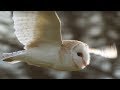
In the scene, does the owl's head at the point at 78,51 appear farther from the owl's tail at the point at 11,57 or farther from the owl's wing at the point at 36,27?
the owl's tail at the point at 11,57

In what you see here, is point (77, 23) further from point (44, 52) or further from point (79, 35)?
point (44, 52)

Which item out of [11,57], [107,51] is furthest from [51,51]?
[107,51]

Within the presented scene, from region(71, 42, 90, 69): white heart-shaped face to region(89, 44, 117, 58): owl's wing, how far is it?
0.05 meters

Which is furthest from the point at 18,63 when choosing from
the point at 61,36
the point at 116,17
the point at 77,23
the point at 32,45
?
the point at 116,17

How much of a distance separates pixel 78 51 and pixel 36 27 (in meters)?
0.40

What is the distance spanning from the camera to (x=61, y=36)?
2.56 m

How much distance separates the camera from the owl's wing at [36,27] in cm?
241

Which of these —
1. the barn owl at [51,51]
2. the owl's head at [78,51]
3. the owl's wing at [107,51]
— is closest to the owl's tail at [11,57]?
the barn owl at [51,51]

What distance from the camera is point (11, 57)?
2.58 meters

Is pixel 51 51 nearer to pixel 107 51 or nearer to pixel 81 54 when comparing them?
pixel 81 54

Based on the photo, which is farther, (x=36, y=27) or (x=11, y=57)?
(x=11, y=57)

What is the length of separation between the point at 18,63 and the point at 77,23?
57 cm

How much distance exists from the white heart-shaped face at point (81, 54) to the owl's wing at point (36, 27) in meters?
0.14
